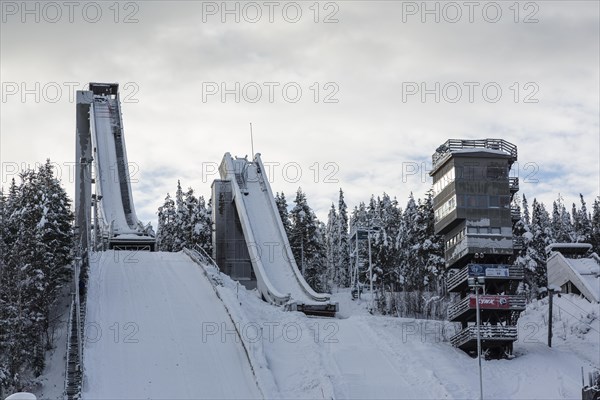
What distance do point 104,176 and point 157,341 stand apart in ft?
130

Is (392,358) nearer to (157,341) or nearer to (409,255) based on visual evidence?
(157,341)

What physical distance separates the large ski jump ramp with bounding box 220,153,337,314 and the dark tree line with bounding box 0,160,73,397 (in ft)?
35.6

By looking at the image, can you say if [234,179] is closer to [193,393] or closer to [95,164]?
[95,164]

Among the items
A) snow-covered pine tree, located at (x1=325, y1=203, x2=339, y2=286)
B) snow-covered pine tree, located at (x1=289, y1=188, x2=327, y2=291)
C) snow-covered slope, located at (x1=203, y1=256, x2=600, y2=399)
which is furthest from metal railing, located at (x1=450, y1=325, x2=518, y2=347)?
snow-covered pine tree, located at (x1=325, y1=203, x2=339, y2=286)

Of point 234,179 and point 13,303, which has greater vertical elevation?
point 234,179

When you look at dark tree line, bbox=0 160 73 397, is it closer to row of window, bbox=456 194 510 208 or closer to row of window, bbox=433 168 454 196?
row of window, bbox=433 168 454 196

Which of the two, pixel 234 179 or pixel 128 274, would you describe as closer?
pixel 128 274

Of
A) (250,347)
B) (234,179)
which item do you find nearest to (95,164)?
(234,179)

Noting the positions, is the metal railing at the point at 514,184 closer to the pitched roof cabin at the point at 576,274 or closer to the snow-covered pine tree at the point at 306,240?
the pitched roof cabin at the point at 576,274

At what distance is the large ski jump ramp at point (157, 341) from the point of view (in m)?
33.3

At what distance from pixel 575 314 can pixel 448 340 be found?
365 inches

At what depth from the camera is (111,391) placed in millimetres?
32594

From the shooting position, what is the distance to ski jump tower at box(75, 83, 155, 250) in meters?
64.7

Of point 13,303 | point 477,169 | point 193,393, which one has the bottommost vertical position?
point 193,393
